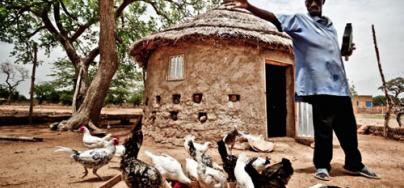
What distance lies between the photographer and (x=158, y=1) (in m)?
14.5

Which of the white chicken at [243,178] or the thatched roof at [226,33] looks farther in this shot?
the thatched roof at [226,33]

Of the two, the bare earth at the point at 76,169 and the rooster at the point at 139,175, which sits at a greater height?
the rooster at the point at 139,175

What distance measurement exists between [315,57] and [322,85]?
0.39 meters

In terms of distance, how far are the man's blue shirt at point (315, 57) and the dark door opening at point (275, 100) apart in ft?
17.8

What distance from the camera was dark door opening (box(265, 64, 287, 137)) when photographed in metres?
8.71

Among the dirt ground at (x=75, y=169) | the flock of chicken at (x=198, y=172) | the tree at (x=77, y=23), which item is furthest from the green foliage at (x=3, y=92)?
the flock of chicken at (x=198, y=172)

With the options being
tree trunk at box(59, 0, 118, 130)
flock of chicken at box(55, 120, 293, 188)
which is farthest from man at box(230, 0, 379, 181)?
tree trunk at box(59, 0, 118, 130)

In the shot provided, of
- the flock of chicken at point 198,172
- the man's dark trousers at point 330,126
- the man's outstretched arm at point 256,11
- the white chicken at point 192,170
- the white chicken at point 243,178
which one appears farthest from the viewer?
the man's dark trousers at point 330,126

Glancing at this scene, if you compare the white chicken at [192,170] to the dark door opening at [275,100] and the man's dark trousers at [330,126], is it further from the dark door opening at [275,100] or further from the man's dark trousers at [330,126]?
the dark door opening at [275,100]

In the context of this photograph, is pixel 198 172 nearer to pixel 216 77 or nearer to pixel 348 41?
pixel 348 41

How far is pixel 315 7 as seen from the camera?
133 inches

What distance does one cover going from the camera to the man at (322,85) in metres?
3.13

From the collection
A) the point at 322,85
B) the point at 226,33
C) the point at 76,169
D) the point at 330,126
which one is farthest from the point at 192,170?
the point at 226,33

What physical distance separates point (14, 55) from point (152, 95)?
11329 mm
